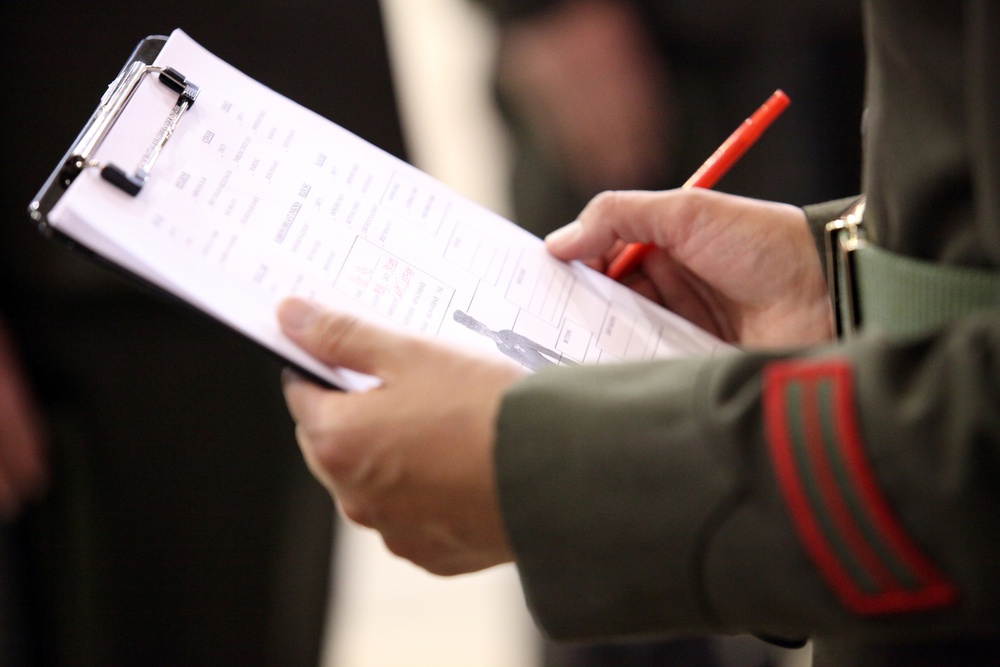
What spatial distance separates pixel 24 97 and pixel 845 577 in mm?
1170

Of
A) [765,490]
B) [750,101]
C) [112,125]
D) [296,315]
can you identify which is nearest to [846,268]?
[765,490]

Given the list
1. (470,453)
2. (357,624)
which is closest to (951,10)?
(470,453)

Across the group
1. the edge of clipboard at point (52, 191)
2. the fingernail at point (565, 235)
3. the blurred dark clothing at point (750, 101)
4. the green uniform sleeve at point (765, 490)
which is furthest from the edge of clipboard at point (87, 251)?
the blurred dark clothing at point (750, 101)

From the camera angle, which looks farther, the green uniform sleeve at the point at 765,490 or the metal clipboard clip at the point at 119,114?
the metal clipboard clip at the point at 119,114

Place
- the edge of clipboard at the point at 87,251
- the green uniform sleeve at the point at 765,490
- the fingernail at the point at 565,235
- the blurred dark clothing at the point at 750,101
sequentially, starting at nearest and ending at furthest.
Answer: the green uniform sleeve at the point at 765,490, the edge of clipboard at the point at 87,251, the fingernail at the point at 565,235, the blurred dark clothing at the point at 750,101

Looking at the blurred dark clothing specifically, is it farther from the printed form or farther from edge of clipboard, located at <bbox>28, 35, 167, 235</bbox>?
edge of clipboard, located at <bbox>28, 35, 167, 235</bbox>

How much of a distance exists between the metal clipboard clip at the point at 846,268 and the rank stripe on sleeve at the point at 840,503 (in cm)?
13

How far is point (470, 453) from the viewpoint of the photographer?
40 cm

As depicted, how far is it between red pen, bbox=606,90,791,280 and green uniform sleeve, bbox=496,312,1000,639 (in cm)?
35

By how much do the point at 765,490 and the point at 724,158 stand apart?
43cm

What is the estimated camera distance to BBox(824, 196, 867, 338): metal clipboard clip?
17.6 inches

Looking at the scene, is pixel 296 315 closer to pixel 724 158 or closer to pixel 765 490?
pixel 765 490

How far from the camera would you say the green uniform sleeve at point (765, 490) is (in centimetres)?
31

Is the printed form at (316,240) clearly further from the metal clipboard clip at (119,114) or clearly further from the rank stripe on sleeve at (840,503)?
the rank stripe on sleeve at (840,503)
